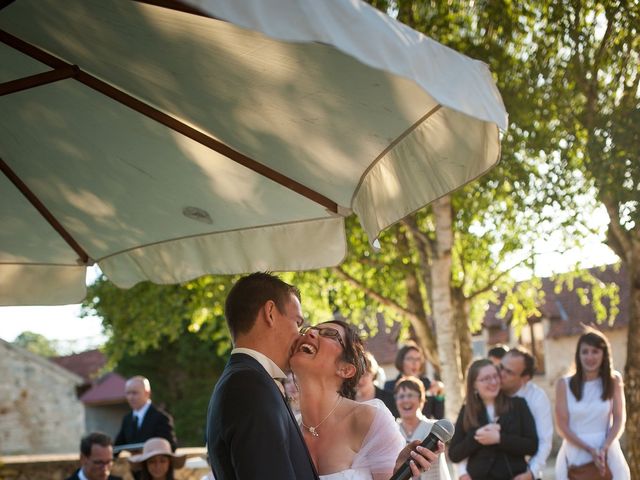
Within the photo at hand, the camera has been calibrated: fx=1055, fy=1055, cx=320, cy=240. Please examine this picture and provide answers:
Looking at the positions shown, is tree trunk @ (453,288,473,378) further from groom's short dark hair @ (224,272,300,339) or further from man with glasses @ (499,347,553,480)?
groom's short dark hair @ (224,272,300,339)

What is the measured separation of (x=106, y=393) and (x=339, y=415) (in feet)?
192

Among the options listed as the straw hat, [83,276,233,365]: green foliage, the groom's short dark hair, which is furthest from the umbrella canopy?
[83,276,233,365]: green foliage

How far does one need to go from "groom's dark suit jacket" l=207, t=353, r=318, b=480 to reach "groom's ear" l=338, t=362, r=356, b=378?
119cm

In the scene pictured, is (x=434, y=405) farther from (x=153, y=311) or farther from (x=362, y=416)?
(x=153, y=311)

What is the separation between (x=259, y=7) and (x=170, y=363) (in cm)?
4900

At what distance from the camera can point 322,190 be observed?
525cm

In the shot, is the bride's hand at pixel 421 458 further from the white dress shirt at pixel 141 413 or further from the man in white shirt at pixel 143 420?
the white dress shirt at pixel 141 413

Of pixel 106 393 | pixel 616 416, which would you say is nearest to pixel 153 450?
pixel 616 416

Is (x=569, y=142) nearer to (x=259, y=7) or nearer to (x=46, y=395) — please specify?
(x=259, y=7)

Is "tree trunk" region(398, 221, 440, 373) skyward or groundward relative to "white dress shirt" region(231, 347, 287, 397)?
skyward

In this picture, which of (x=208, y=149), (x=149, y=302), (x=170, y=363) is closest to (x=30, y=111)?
(x=208, y=149)

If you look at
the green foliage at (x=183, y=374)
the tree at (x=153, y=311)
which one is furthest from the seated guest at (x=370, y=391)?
the green foliage at (x=183, y=374)

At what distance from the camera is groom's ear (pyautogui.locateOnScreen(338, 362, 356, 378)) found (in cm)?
518

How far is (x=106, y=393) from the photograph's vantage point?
6181 cm
